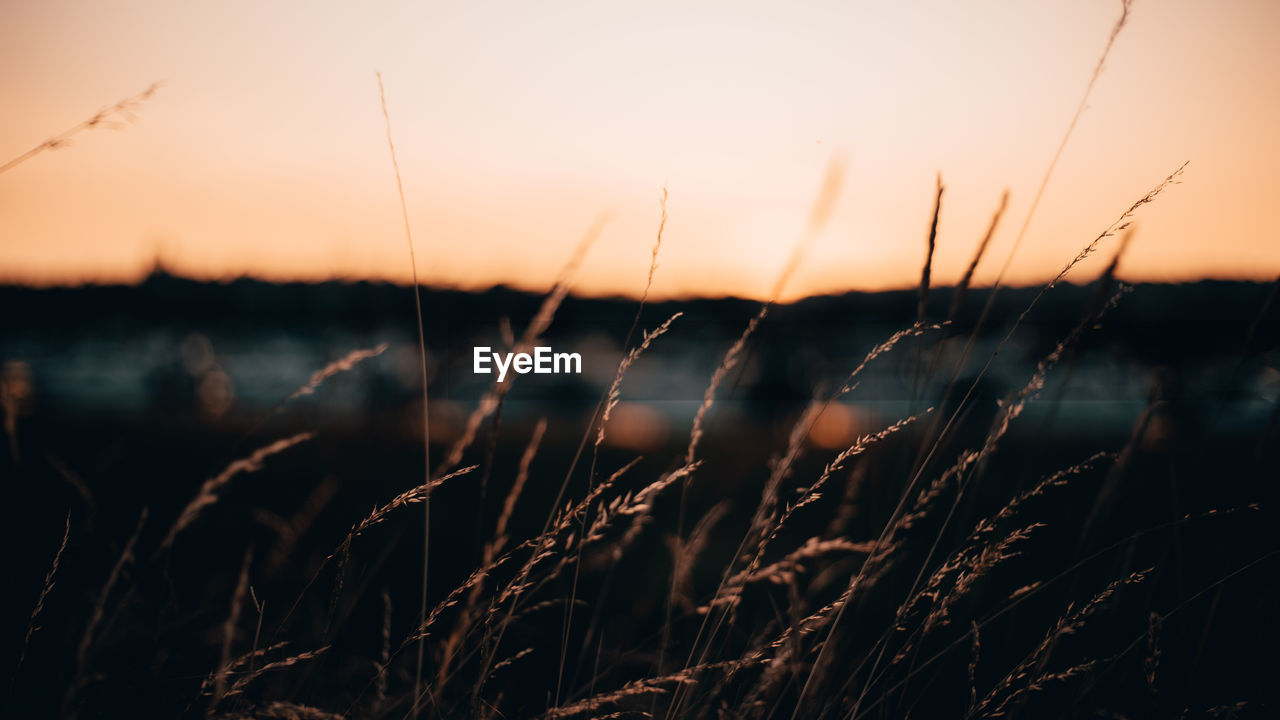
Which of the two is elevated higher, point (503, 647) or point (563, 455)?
point (503, 647)

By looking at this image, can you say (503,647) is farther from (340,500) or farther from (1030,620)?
(340,500)

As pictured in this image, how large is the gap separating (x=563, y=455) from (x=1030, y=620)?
569cm

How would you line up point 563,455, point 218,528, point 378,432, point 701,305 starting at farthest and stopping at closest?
point 701,305 → point 563,455 → point 378,432 → point 218,528

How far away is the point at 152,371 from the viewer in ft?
68.7

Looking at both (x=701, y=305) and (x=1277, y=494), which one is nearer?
(x=1277, y=494)

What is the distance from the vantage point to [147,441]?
6.25 metres

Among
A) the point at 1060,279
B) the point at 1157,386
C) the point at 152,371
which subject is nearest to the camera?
the point at 1060,279

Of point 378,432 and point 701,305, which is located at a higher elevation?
point 701,305

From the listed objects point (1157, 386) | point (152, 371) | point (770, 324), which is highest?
point (770, 324)

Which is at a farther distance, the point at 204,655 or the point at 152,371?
the point at 152,371

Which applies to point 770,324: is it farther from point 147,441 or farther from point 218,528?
point 147,441

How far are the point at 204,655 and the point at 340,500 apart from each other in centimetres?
247

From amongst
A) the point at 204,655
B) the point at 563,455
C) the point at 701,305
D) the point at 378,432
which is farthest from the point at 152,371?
the point at 204,655

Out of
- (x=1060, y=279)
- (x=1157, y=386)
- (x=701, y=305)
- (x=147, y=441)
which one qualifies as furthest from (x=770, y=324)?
(x=701, y=305)
